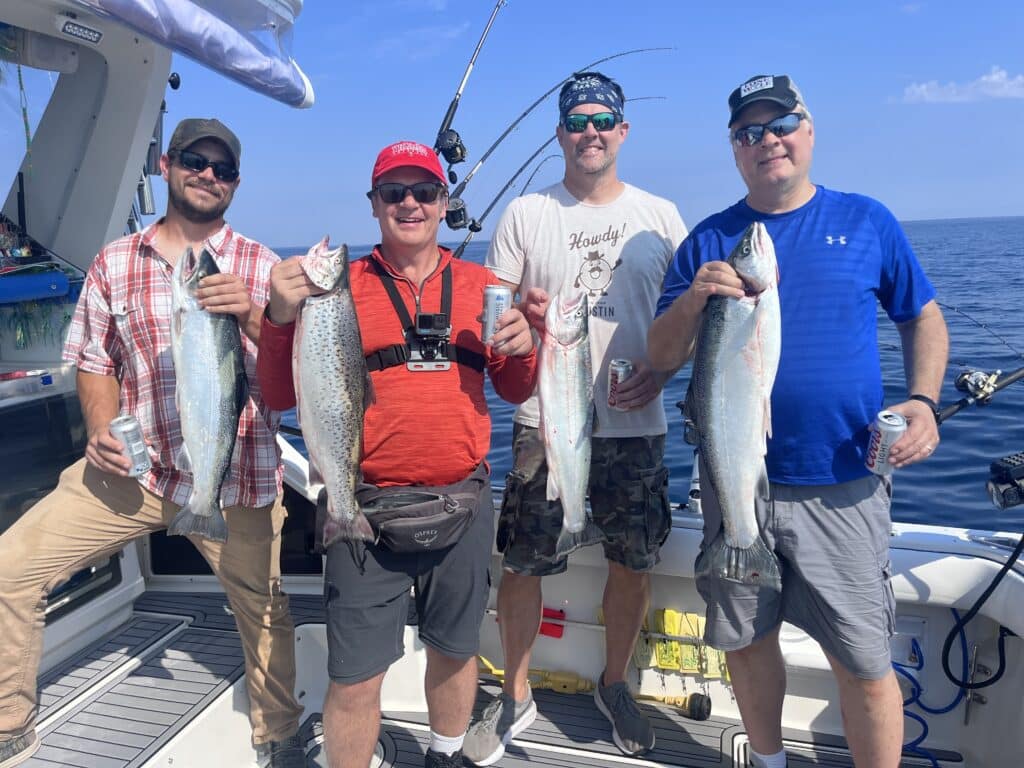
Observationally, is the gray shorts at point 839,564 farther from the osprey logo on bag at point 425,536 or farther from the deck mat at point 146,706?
the deck mat at point 146,706

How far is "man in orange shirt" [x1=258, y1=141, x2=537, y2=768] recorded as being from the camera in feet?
9.02

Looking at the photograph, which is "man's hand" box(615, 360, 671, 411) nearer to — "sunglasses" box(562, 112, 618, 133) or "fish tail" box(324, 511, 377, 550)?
"sunglasses" box(562, 112, 618, 133)

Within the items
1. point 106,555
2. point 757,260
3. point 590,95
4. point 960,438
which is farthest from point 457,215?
point 960,438

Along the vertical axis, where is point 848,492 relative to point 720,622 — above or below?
above

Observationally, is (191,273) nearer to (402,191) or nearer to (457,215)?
(402,191)

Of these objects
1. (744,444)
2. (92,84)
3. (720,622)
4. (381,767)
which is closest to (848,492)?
(744,444)

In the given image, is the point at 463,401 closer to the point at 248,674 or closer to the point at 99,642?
the point at 248,674

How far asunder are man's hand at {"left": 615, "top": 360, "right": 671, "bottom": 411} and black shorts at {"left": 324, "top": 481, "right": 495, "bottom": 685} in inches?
29.7

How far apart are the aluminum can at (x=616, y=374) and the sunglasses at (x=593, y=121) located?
1106mm

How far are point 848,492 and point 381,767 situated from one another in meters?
2.56

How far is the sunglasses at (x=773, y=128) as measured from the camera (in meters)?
2.67

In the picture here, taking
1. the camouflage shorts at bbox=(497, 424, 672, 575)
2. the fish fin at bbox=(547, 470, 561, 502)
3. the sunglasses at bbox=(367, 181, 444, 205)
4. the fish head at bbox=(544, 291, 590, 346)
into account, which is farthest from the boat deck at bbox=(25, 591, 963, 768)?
the sunglasses at bbox=(367, 181, 444, 205)

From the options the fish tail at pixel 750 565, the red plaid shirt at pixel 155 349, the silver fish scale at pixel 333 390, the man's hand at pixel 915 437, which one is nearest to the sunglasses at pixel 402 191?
the silver fish scale at pixel 333 390

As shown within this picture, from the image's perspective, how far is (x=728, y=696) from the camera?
150 inches
